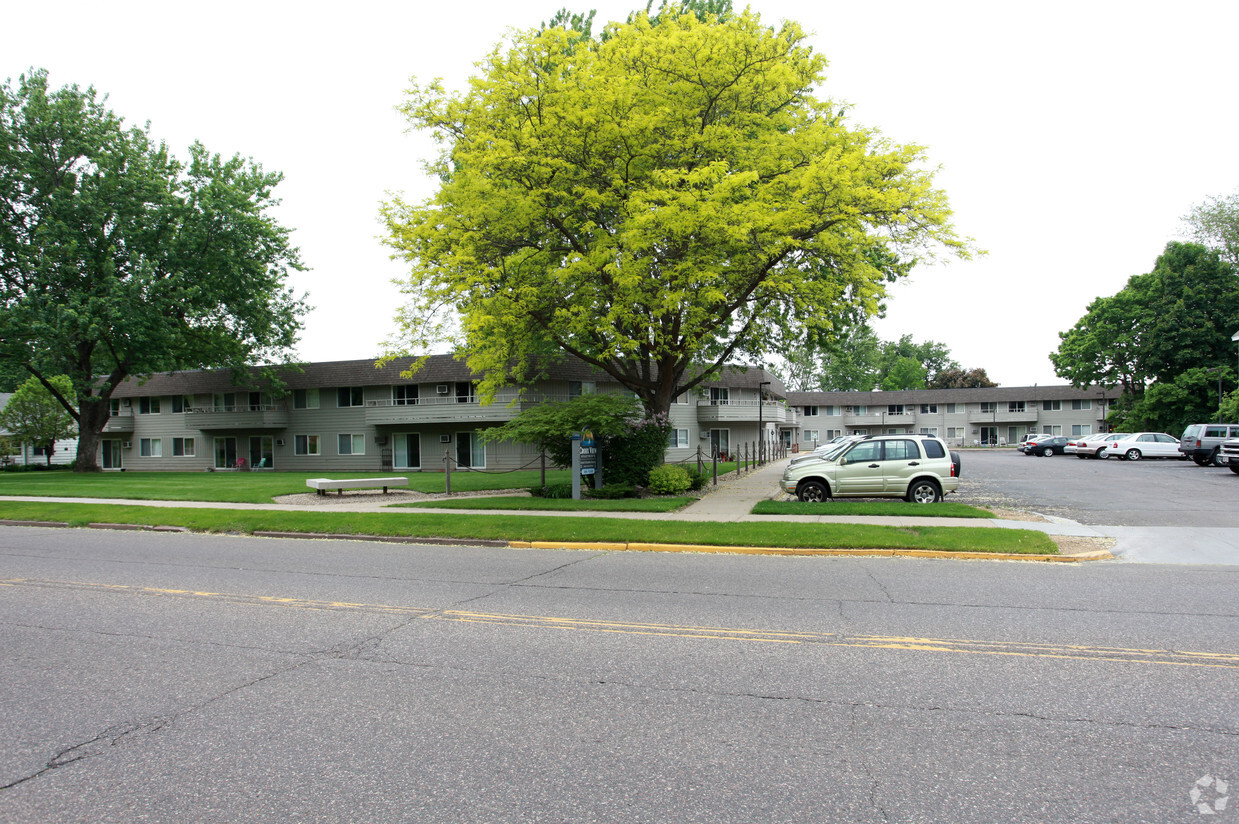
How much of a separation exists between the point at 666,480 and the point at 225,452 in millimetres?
35694

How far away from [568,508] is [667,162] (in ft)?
31.9

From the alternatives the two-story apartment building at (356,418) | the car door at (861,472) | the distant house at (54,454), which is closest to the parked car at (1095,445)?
the two-story apartment building at (356,418)

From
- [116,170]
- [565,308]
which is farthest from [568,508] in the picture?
[116,170]

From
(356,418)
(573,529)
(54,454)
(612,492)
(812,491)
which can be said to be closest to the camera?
(573,529)

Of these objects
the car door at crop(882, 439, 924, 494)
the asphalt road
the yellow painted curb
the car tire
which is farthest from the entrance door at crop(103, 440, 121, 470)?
the car tire

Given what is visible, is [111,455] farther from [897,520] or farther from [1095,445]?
[1095,445]

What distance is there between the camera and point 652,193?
53.9ft

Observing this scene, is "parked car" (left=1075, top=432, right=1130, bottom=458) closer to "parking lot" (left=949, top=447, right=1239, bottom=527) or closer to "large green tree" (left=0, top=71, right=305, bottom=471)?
"parking lot" (left=949, top=447, right=1239, bottom=527)

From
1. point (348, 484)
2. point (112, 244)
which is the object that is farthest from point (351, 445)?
point (348, 484)

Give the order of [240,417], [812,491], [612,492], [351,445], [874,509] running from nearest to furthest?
[874,509] → [812,491] → [612,492] → [351,445] → [240,417]

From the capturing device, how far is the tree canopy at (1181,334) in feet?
156

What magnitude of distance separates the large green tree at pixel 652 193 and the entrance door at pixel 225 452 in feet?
98.8

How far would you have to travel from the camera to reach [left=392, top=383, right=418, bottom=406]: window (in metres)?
37.8

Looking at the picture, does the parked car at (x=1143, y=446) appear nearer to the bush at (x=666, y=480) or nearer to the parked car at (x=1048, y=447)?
the parked car at (x=1048, y=447)
